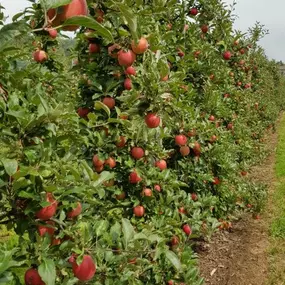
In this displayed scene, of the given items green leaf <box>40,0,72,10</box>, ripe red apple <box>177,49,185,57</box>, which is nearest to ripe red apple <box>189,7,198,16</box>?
ripe red apple <box>177,49,185,57</box>

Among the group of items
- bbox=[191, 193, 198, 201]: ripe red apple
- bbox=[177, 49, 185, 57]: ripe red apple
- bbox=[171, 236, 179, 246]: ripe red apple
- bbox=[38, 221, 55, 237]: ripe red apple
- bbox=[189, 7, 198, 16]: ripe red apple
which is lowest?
bbox=[171, 236, 179, 246]: ripe red apple

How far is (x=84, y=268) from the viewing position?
1499 mm

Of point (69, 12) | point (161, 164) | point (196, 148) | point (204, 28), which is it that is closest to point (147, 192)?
point (161, 164)

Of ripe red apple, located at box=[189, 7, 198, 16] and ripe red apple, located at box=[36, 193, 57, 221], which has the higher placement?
ripe red apple, located at box=[189, 7, 198, 16]

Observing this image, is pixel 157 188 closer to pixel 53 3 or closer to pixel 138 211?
pixel 138 211

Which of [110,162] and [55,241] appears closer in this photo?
[55,241]

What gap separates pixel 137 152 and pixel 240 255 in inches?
114

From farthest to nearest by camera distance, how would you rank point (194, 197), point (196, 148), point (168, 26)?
point (194, 197) < point (168, 26) < point (196, 148)

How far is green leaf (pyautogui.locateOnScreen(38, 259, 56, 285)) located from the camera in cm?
123

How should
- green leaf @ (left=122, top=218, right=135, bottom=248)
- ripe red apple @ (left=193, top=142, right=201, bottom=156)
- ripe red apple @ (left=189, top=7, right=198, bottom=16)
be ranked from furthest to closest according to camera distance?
1. ripe red apple @ (left=189, top=7, right=198, bottom=16)
2. ripe red apple @ (left=193, top=142, right=201, bottom=156)
3. green leaf @ (left=122, top=218, right=135, bottom=248)

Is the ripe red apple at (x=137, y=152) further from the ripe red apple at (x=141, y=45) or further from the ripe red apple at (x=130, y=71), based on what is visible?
the ripe red apple at (x=141, y=45)

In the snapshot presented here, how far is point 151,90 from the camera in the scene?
2572mm

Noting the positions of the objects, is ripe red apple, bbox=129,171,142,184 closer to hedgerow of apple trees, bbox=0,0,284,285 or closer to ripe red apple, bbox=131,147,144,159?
hedgerow of apple trees, bbox=0,0,284,285

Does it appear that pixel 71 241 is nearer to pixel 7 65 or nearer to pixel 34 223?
pixel 34 223
